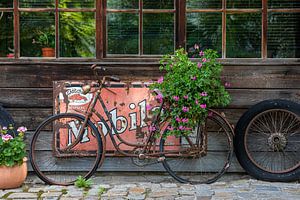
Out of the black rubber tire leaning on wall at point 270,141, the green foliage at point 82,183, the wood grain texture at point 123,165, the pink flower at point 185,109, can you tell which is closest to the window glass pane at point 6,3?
the wood grain texture at point 123,165

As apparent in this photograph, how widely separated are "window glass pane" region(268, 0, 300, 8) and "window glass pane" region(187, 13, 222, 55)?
0.58m

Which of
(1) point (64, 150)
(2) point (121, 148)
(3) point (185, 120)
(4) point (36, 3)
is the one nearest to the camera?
(3) point (185, 120)

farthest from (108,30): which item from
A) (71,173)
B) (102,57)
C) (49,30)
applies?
(71,173)

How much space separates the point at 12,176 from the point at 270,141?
2756 mm

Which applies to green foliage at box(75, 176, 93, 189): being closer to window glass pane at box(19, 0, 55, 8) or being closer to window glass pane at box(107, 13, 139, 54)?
window glass pane at box(107, 13, 139, 54)

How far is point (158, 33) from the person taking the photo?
5.69 metres

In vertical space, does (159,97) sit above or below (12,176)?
above

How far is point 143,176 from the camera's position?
565 centimetres

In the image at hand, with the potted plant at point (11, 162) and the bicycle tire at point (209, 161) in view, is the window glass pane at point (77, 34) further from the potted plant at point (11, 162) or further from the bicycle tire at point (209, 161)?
the bicycle tire at point (209, 161)

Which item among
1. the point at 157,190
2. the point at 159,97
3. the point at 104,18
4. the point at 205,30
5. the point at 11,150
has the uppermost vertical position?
the point at 104,18

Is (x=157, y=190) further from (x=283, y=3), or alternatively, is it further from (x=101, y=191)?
(x=283, y=3)

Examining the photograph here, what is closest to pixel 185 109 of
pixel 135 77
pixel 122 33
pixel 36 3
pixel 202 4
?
pixel 135 77

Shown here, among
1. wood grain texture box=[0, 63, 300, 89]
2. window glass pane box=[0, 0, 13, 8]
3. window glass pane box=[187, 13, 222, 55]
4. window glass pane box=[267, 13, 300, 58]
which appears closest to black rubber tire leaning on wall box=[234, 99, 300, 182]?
wood grain texture box=[0, 63, 300, 89]

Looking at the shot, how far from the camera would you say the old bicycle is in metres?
5.26
